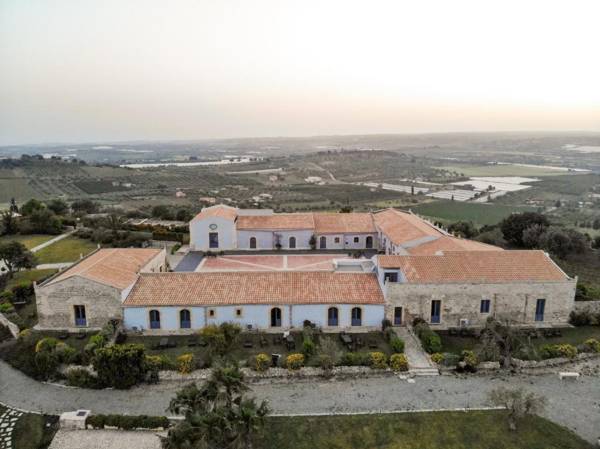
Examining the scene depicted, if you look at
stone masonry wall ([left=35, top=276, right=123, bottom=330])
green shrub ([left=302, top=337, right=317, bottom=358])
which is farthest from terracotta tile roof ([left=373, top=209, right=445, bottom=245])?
stone masonry wall ([left=35, top=276, right=123, bottom=330])

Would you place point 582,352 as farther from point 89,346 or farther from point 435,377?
point 89,346

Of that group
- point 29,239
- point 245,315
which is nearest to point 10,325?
point 245,315

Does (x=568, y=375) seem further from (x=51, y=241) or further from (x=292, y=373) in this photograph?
(x=51, y=241)

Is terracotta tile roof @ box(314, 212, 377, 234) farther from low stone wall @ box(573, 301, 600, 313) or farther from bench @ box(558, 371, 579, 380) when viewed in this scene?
bench @ box(558, 371, 579, 380)

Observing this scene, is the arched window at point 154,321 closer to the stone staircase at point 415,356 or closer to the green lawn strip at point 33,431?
the green lawn strip at point 33,431

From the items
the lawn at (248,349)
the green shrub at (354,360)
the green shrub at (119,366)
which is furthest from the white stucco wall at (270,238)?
the green shrub at (119,366)
